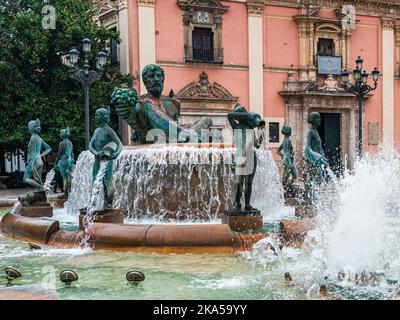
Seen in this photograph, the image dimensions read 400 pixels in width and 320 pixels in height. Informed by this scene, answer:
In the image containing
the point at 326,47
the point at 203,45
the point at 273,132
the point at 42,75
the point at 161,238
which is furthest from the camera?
the point at 326,47

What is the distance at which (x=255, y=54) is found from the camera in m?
24.4

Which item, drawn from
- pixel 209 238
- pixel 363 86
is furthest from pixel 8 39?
pixel 209 238

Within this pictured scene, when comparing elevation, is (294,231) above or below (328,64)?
below

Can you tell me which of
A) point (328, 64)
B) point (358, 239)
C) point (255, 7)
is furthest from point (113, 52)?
point (358, 239)

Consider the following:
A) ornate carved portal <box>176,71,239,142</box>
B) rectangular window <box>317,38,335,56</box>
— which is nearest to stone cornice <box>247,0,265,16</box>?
rectangular window <box>317,38,335,56</box>

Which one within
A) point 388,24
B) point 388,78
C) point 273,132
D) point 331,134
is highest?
point 388,24

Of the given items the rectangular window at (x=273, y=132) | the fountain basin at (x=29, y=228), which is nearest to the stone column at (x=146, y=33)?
the rectangular window at (x=273, y=132)

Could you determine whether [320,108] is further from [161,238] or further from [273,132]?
[161,238]

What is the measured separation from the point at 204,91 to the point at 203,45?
190 centimetres

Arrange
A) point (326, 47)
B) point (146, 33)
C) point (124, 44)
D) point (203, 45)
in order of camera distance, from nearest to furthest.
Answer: point (146, 33) → point (124, 44) → point (203, 45) → point (326, 47)

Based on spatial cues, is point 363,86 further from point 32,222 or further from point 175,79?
point 32,222

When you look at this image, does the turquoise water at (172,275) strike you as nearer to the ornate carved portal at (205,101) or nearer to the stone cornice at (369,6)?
the ornate carved portal at (205,101)
